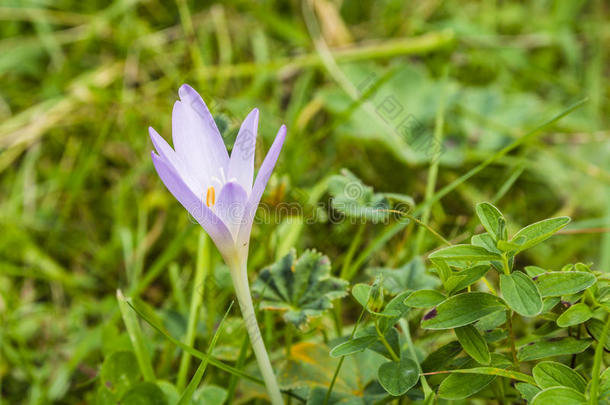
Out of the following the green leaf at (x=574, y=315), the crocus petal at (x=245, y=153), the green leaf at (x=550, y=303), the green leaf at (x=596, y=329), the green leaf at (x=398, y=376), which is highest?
the crocus petal at (x=245, y=153)

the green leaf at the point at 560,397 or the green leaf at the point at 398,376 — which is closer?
the green leaf at the point at 560,397

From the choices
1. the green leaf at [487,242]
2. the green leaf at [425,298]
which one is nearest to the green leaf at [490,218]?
the green leaf at [487,242]

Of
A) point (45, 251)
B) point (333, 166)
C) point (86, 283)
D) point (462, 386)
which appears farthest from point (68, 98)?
point (462, 386)

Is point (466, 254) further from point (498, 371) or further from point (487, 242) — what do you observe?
point (498, 371)

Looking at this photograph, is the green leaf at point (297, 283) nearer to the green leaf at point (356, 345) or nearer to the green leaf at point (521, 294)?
the green leaf at point (356, 345)

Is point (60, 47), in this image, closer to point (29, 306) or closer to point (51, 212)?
point (51, 212)

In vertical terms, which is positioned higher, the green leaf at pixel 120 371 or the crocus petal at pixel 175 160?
the crocus petal at pixel 175 160

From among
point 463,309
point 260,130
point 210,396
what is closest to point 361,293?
point 463,309

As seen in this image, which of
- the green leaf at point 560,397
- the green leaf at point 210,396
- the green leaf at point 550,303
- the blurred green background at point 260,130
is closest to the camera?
the green leaf at point 560,397

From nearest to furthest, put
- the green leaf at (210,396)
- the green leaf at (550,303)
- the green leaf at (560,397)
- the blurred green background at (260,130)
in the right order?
the green leaf at (560,397) → the green leaf at (550,303) → the green leaf at (210,396) → the blurred green background at (260,130)
